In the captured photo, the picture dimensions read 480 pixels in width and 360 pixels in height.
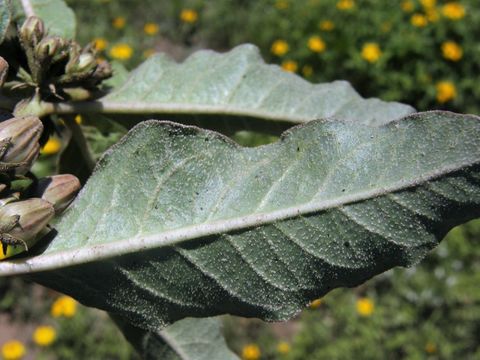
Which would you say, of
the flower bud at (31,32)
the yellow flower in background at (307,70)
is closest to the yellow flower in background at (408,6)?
the yellow flower in background at (307,70)

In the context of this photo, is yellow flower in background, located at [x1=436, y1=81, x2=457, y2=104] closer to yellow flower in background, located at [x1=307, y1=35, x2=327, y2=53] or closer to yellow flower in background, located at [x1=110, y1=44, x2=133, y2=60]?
yellow flower in background, located at [x1=307, y1=35, x2=327, y2=53]

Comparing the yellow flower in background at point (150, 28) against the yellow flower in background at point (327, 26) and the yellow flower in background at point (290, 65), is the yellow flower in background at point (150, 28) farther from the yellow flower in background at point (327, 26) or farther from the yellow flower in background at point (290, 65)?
the yellow flower in background at point (327, 26)

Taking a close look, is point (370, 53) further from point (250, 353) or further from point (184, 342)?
point (184, 342)

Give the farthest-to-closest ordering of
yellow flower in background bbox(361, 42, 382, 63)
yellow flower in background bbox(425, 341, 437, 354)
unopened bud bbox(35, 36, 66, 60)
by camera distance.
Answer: yellow flower in background bbox(361, 42, 382, 63), yellow flower in background bbox(425, 341, 437, 354), unopened bud bbox(35, 36, 66, 60)

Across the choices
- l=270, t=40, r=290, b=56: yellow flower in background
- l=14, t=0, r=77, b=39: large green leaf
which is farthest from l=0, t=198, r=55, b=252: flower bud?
l=270, t=40, r=290, b=56: yellow flower in background

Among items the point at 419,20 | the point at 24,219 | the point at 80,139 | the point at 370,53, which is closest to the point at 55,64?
the point at 80,139


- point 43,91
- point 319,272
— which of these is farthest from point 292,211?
point 43,91
